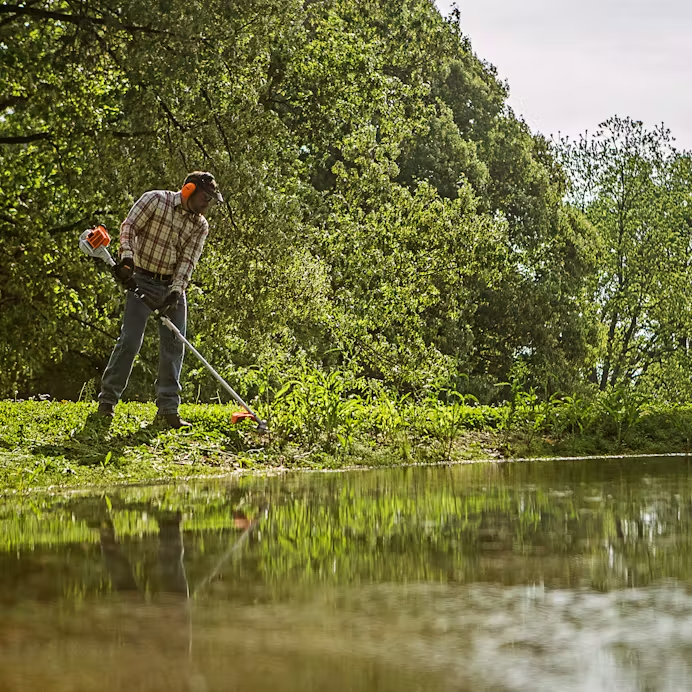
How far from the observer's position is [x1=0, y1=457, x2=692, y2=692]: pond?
8.04 ft

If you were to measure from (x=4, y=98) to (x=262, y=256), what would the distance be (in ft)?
15.3

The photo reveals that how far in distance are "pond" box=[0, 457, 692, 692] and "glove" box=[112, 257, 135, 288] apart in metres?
3.26

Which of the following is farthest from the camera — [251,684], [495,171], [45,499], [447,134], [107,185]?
[495,171]

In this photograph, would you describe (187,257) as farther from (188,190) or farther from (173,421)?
(173,421)

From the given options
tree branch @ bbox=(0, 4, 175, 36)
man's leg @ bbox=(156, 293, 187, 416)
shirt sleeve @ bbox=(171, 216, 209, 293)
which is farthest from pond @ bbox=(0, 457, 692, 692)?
tree branch @ bbox=(0, 4, 175, 36)

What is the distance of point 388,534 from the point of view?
4836mm

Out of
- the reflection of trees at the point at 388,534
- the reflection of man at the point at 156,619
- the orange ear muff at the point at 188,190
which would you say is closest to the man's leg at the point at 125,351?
the orange ear muff at the point at 188,190

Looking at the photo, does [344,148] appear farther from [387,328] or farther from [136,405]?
[136,405]

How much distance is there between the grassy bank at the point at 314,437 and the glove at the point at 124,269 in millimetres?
1265

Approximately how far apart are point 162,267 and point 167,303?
32cm

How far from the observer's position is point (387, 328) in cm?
2580

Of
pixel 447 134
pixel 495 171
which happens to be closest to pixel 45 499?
pixel 447 134

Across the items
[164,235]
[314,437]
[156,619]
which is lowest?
[156,619]

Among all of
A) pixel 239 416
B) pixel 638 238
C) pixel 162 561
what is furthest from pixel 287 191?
pixel 638 238
